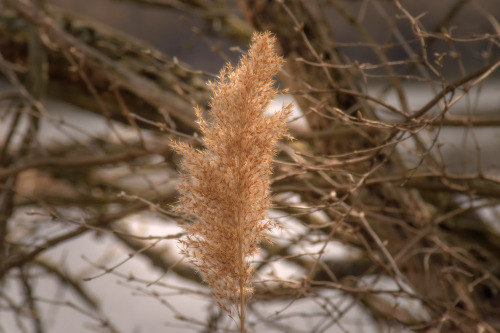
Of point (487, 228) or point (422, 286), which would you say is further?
point (487, 228)

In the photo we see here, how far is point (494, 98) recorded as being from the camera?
8.32 feet

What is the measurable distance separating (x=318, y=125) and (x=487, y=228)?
84cm

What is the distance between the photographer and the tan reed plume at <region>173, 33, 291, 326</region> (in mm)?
546

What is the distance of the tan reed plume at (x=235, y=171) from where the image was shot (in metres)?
0.55

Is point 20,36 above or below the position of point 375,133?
above

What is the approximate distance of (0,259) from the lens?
1.27 metres

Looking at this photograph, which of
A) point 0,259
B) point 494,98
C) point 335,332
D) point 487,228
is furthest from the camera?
point 494,98

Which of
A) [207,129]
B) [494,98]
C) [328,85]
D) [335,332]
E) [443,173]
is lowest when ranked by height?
[207,129]

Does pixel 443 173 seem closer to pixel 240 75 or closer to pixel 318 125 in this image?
pixel 318 125

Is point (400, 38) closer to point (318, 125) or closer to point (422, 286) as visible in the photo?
point (318, 125)

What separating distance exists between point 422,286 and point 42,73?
1214 mm

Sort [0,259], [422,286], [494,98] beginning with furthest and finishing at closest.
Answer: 1. [494,98]
2. [422,286]
3. [0,259]

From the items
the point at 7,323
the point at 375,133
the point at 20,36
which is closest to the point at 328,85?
the point at 375,133

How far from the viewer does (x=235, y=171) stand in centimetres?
55
